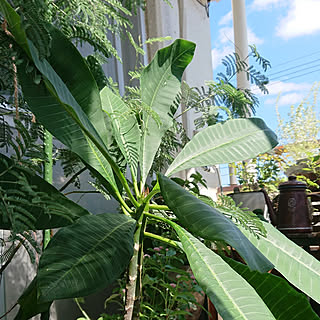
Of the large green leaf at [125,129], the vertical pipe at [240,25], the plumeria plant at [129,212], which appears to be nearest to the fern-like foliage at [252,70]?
the plumeria plant at [129,212]

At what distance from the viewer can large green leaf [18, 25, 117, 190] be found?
0.80 meters

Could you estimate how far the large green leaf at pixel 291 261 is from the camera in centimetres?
89

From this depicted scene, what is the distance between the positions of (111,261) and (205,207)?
19 centimetres

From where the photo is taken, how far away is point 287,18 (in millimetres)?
49969

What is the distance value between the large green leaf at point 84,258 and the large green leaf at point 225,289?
14cm

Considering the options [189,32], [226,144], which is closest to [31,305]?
[226,144]

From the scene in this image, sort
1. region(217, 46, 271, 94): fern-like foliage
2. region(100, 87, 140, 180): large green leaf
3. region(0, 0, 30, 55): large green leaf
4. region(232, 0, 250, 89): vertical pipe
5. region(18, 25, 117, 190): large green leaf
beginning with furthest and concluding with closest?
region(232, 0, 250, 89): vertical pipe
region(217, 46, 271, 94): fern-like foliage
region(100, 87, 140, 180): large green leaf
region(18, 25, 117, 190): large green leaf
region(0, 0, 30, 55): large green leaf

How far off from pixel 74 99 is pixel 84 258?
295 millimetres

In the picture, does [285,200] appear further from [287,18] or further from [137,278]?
[287,18]

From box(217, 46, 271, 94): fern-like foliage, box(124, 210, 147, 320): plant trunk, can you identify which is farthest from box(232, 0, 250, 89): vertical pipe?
box(124, 210, 147, 320): plant trunk

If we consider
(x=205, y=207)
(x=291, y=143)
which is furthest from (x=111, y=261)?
(x=291, y=143)

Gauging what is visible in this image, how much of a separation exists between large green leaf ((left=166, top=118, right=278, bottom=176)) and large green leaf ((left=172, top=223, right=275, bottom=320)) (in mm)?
361

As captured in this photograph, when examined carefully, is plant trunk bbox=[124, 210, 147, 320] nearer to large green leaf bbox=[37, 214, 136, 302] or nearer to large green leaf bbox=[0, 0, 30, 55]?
large green leaf bbox=[37, 214, 136, 302]

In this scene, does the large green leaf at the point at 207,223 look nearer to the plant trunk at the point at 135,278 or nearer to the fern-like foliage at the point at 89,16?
the plant trunk at the point at 135,278
